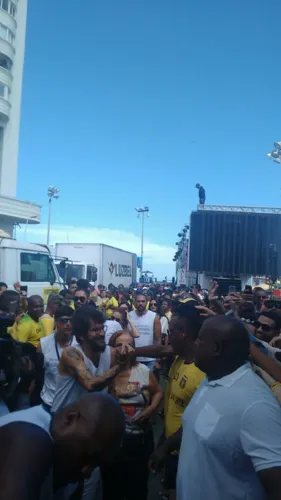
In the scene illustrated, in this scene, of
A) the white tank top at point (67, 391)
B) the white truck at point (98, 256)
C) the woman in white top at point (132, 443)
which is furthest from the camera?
the white truck at point (98, 256)

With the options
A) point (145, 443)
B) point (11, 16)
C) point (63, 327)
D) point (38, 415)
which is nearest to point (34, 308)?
point (63, 327)

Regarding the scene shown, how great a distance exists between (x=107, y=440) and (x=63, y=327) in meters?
2.93

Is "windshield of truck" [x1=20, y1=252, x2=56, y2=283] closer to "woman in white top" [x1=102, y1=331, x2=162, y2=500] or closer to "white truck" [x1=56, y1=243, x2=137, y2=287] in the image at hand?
"white truck" [x1=56, y1=243, x2=137, y2=287]

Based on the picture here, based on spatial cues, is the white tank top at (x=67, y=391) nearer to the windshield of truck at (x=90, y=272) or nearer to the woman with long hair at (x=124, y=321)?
the woman with long hair at (x=124, y=321)

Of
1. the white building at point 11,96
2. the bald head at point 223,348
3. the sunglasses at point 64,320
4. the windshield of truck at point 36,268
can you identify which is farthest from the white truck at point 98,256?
the bald head at point 223,348

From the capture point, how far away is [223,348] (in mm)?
2283

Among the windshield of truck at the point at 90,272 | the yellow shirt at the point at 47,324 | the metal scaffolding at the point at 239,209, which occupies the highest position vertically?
the metal scaffolding at the point at 239,209

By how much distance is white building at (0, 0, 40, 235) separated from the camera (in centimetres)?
3953

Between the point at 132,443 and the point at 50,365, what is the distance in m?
1.15

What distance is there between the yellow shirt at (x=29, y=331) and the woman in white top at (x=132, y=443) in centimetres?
241

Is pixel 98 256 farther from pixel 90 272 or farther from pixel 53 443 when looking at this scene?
pixel 53 443

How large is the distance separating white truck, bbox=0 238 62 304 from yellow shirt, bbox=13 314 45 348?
6.16 meters

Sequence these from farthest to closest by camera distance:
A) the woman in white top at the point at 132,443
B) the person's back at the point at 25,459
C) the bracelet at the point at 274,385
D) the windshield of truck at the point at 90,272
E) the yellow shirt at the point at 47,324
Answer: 1. the windshield of truck at the point at 90,272
2. the yellow shirt at the point at 47,324
3. the woman in white top at the point at 132,443
4. the bracelet at the point at 274,385
5. the person's back at the point at 25,459

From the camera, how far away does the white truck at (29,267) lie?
12.2 m
